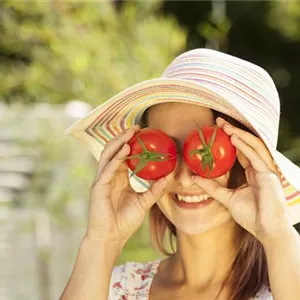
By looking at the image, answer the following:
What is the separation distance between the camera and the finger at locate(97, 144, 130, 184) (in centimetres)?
218

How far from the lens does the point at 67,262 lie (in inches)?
158

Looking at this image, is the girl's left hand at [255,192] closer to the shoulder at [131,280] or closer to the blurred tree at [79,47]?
the shoulder at [131,280]

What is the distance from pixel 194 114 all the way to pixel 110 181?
11.6 inches

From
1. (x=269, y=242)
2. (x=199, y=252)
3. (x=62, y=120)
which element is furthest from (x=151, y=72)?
(x=269, y=242)

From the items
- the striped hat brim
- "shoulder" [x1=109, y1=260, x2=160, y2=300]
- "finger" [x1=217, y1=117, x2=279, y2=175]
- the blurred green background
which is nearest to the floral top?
"shoulder" [x1=109, y1=260, x2=160, y2=300]

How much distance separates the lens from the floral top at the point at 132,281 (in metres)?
2.43

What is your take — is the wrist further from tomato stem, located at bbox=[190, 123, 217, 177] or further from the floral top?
the floral top

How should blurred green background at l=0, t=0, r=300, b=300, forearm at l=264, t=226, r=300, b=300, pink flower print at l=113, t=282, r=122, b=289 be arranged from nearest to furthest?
forearm at l=264, t=226, r=300, b=300 < pink flower print at l=113, t=282, r=122, b=289 < blurred green background at l=0, t=0, r=300, b=300

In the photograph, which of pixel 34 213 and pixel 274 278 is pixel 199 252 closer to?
pixel 274 278

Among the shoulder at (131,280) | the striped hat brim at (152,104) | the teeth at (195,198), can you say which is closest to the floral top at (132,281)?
the shoulder at (131,280)

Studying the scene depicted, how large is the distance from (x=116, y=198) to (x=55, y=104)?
2.37 metres

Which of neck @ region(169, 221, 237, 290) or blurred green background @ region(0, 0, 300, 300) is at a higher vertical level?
blurred green background @ region(0, 0, 300, 300)

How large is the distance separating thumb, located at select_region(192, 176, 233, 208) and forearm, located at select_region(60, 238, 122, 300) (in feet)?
1.05

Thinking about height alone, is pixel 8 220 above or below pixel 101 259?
above
